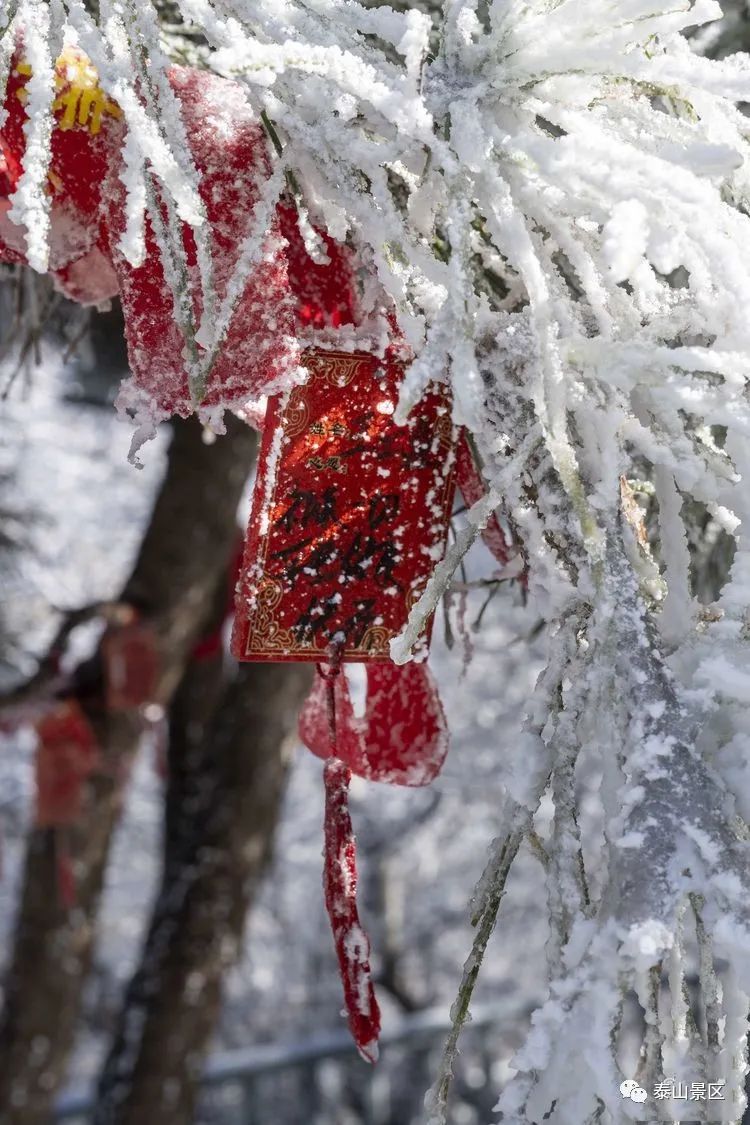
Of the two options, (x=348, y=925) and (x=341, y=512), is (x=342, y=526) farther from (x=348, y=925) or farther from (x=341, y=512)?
(x=348, y=925)

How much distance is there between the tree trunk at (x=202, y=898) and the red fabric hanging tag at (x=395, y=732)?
188 cm

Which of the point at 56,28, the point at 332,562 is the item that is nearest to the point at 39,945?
the point at 332,562

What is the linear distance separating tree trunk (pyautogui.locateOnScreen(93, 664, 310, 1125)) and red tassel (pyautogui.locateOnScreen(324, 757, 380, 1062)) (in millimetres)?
2051

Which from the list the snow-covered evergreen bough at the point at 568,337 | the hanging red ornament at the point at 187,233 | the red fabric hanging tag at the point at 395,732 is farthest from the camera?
the red fabric hanging tag at the point at 395,732

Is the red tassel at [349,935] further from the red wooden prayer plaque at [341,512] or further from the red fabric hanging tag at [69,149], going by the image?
the red fabric hanging tag at [69,149]

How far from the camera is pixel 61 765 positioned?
116 inches

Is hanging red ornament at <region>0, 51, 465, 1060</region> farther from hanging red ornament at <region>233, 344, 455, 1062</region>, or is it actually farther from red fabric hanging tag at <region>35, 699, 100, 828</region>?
red fabric hanging tag at <region>35, 699, 100, 828</region>

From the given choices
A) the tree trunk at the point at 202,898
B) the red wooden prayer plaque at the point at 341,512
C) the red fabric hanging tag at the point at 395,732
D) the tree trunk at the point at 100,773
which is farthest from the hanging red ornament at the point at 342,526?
the tree trunk at the point at 100,773

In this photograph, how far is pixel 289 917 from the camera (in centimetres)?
1066

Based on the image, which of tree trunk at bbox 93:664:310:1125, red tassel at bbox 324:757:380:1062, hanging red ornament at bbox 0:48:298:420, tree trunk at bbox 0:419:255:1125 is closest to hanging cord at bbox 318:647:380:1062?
red tassel at bbox 324:757:380:1062

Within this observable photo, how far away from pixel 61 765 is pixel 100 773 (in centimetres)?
14

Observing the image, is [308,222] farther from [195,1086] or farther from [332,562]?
[195,1086]

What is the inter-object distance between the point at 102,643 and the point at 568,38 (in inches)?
100

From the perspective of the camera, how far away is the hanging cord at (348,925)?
821 mm
